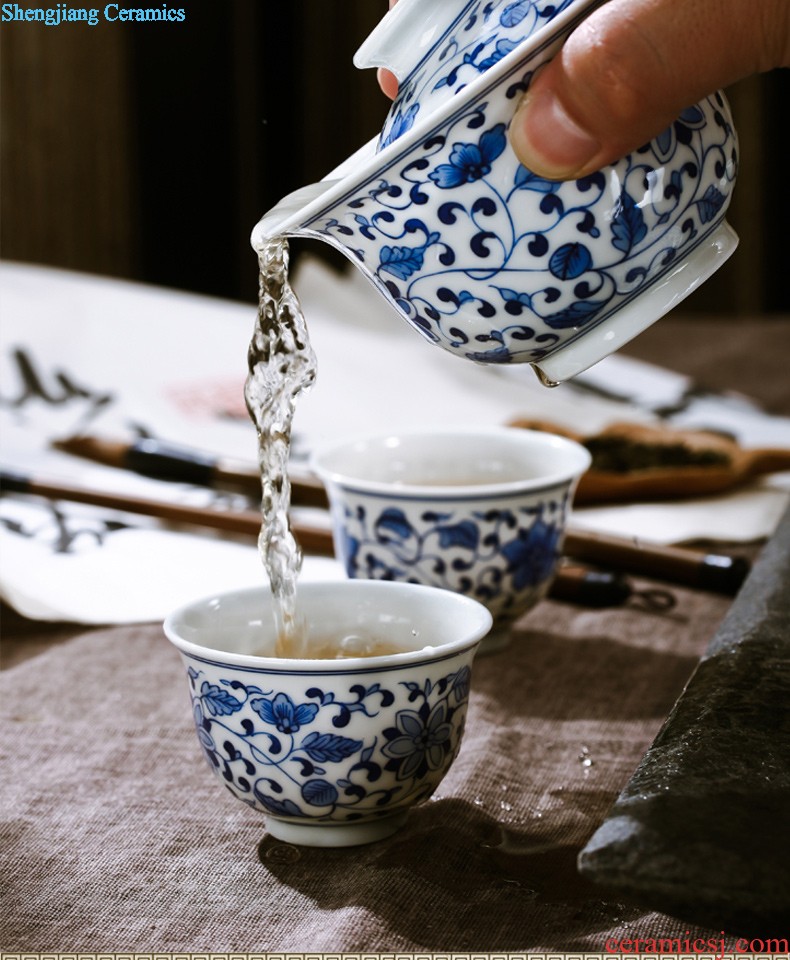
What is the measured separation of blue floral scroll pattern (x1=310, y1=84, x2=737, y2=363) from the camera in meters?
0.61

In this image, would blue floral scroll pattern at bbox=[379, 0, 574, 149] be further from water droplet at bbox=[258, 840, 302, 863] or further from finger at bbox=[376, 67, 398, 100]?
water droplet at bbox=[258, 840, 302, 863]

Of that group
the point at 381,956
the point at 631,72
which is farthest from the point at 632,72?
the point at 381,956

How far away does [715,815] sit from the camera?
542 mm

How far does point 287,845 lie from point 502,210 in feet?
1.19

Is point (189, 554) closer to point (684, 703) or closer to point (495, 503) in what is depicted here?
point (495, 503)

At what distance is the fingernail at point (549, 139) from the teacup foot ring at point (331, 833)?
362 mm

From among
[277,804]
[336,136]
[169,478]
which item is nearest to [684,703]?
[277,804]

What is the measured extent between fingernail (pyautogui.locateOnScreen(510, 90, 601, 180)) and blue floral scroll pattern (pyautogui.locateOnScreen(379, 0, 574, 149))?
0.05 meters

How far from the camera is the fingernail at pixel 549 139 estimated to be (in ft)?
1.90

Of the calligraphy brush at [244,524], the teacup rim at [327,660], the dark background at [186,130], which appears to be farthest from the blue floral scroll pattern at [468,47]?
the dark background at [186,130]

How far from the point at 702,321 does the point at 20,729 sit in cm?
192

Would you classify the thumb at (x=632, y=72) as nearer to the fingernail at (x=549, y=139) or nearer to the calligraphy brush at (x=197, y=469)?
the fingernail at (x=549, y=139)

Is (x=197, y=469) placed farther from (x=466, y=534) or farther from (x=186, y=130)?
(x=186, y=130)

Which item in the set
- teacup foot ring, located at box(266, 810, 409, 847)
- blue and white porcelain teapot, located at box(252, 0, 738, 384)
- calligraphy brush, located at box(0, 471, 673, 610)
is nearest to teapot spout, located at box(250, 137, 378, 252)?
blue and white porcelain teapot, located at box(252, 0, 738, 384)
